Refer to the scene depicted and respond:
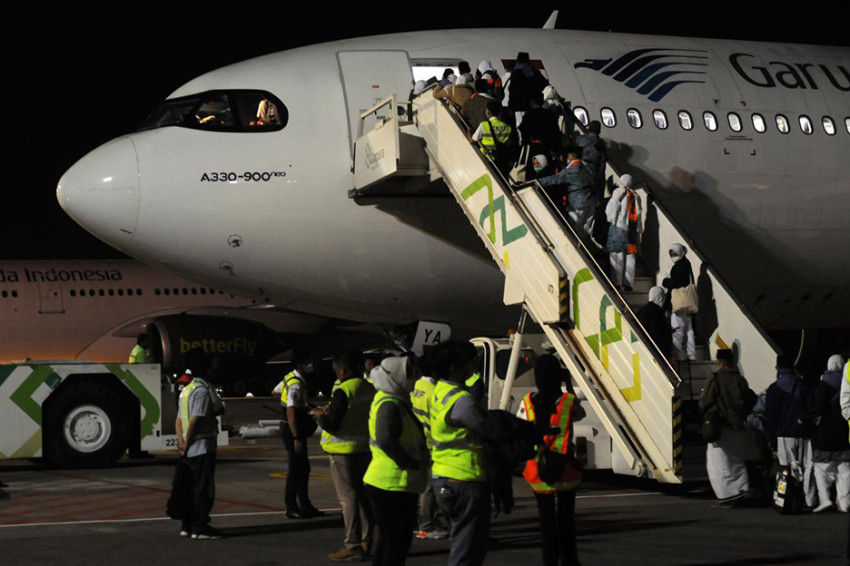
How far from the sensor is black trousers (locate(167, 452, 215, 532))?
34.2 ft

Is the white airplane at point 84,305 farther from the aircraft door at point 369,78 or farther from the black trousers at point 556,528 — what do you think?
the black trousers at point 556,528

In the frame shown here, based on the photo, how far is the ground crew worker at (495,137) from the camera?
45.1 feet

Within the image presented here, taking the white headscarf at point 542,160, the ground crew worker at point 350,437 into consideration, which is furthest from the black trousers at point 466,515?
the white headscarf at point 542,160

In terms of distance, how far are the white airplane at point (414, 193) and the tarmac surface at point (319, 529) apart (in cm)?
275

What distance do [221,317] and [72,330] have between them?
490 centimetres

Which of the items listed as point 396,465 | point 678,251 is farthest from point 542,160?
point 396,465

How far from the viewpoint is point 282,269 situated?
609 inches

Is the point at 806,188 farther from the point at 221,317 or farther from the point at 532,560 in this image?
the point at 221,317

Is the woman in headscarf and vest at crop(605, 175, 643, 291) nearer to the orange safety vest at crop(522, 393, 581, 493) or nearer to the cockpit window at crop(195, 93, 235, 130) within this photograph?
the cockpit window at crop(195, 93, 235, 130)

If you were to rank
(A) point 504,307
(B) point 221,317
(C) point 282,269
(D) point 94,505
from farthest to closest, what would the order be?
(B) point 221,317 → (A) point 504,307 → (C) point 282,269 → (D) point 94,505

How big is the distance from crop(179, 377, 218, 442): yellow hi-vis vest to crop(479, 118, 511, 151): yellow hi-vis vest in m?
4.53

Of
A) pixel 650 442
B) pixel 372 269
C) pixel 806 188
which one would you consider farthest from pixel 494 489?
pixel 806 188

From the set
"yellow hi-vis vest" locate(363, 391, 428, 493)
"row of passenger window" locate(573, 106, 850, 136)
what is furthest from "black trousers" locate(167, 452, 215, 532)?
"row of passenger window" locate(573, 106, 850, 136)

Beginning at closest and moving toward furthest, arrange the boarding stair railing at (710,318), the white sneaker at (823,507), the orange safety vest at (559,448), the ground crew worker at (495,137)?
the orange safety vest at (559,448) → the white sneaker at (823,507) → the boarding stair railing at (710,318) → the ground crew worker at (495,137)
